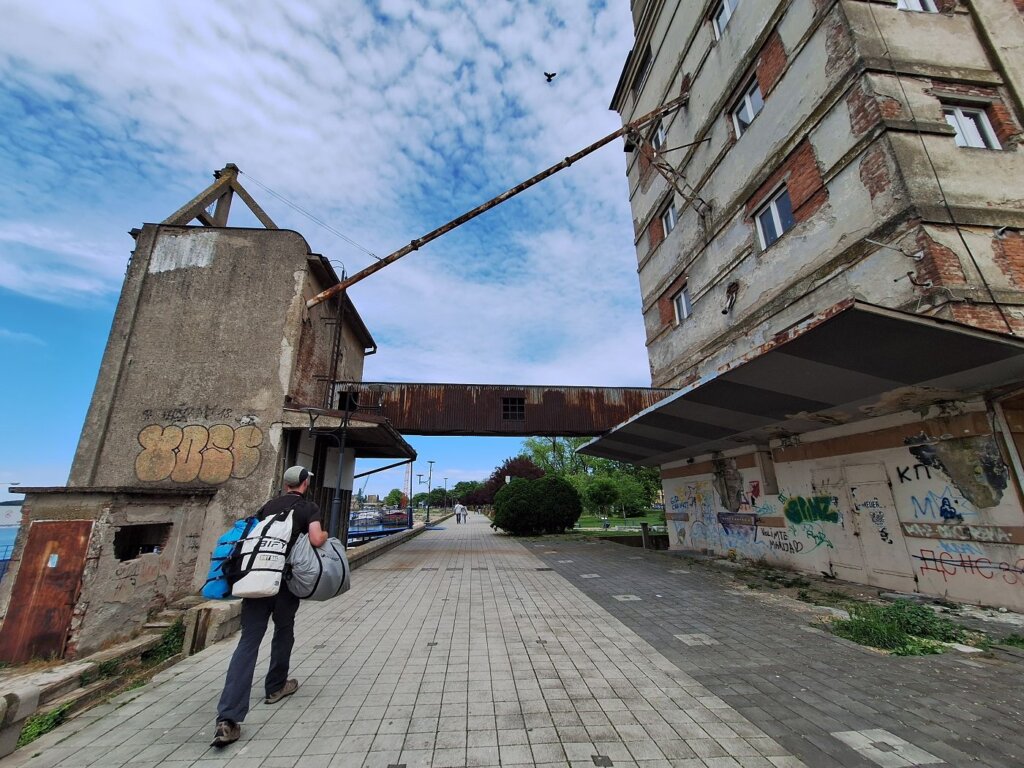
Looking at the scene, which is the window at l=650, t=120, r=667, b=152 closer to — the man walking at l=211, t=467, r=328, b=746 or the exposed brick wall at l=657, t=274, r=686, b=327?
the exposed brick wall at l=657, t=274, r=686, b=327

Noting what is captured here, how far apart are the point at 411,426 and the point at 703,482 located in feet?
31.0

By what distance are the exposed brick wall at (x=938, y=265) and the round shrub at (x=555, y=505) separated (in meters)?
17.1

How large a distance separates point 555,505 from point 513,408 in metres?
8.64

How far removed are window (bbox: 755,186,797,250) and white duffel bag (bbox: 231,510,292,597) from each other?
36.6 feet

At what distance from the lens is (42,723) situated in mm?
3645

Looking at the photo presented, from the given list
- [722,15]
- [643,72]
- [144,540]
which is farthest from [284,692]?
[643,72]

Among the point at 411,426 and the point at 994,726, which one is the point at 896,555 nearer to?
the point at 994,726

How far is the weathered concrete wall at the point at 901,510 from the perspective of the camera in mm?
5895

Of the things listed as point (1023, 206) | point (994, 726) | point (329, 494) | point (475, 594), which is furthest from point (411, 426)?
point (1023, 206)

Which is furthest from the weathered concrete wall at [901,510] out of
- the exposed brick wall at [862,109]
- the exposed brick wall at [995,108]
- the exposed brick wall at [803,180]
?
the exposed brick wall at [995,108]

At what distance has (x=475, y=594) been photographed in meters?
7.85

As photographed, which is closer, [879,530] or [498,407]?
[879,530]

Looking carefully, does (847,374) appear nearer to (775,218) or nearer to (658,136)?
(775,218)

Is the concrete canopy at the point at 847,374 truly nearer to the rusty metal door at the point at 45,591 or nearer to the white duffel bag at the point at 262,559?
the white duffel bag at the point at 262,559
